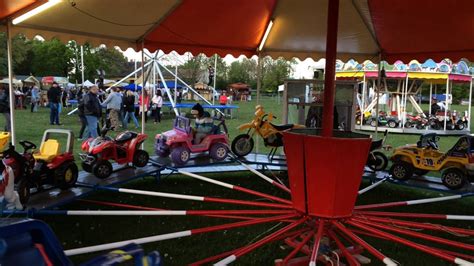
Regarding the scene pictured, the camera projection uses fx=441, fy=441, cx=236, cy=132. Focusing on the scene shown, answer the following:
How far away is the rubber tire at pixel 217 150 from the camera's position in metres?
7.74

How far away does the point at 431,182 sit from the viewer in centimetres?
698

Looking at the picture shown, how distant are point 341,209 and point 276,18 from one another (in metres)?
4.85

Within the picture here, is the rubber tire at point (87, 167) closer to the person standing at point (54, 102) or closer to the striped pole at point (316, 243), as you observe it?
the striped pole at point (316, 243)

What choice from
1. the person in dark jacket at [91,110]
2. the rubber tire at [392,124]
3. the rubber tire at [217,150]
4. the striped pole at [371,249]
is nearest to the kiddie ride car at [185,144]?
the rubber tire at [217,150]

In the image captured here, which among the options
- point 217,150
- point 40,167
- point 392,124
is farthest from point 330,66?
point 392,124

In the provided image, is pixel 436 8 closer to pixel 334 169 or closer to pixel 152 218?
pixel 334 169

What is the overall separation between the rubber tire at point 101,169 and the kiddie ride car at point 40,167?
471 mm

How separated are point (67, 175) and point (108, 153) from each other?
3.52ft

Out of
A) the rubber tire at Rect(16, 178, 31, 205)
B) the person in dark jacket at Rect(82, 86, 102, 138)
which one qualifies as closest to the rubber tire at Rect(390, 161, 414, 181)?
the rubber tire at Rect(16, 178, 31, 205)

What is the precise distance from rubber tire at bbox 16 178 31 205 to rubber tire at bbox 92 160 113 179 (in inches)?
55.3

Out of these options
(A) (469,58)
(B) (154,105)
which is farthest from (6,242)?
(B) (154,105)

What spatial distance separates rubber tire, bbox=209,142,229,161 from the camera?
774 cm

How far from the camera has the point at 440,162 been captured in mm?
6855

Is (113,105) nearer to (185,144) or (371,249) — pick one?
(185,144)
